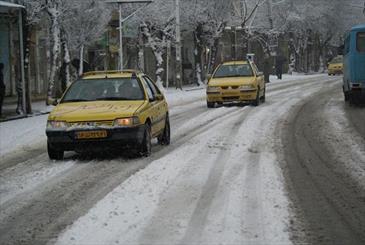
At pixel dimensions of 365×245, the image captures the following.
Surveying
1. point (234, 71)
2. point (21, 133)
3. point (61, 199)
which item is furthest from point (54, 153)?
point (234, 71)

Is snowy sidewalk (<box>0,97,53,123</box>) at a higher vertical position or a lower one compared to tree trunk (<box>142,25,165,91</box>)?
lower

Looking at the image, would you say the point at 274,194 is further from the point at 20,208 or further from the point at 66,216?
the point at 20,208

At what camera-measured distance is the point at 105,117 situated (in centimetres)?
1034

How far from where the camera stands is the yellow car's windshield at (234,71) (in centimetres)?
2238

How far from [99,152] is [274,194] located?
4.67 m

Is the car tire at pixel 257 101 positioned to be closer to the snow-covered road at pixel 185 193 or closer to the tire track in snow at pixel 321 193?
the snow-covered road at pixel 185 193

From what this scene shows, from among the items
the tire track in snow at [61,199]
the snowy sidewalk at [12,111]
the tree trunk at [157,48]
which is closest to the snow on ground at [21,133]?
the snowy sidewalk at [12,111]

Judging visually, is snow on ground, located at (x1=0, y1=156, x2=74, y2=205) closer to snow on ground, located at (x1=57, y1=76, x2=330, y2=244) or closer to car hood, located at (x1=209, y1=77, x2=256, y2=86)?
snow on ground, located at (x1=57, y1=76, x2=330, y2=244)

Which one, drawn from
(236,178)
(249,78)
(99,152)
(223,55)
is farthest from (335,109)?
(223,55)

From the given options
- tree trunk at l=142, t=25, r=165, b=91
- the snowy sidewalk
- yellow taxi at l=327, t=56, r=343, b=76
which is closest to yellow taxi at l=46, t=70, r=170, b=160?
the snowy sidewalk

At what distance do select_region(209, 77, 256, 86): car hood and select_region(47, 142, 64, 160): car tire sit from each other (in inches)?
437

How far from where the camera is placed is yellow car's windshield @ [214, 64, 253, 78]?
881 inches

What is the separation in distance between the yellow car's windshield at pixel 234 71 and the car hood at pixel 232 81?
445mm

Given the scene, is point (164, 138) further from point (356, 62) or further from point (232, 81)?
point (356, 62)
